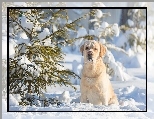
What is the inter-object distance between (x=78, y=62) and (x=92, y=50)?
0.20 meters

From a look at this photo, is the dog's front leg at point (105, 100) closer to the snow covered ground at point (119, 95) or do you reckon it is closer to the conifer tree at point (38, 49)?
the snow covered ground at point (119, 95)

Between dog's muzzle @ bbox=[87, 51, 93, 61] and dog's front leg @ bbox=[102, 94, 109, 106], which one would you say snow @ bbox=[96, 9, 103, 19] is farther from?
dog's front leg @ bbox=[102, 94, 109, 106]

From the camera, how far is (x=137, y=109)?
4.46 m

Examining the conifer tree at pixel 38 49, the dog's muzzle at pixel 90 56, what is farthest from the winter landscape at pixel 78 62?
the dog's muzzle at pixel 90 56

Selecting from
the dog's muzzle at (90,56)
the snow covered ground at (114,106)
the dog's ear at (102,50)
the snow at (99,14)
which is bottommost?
the snow covered ground at (114,106)

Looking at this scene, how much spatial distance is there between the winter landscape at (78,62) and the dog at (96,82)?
0.05 m

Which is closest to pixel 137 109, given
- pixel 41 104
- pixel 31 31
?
pixel 41 104

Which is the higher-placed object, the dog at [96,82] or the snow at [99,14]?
the snow at [99,14]

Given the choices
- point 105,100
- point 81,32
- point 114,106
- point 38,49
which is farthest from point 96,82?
point 38,49

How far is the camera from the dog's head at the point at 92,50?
4.36 m

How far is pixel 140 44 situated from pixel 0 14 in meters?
1.42

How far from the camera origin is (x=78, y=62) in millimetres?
4434

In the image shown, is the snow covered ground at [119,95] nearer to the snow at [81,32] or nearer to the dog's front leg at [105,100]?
the dog's front leg at [105,100]

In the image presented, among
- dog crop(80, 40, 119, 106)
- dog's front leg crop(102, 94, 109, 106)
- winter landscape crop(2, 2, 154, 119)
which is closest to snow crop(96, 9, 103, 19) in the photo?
winter landscape crop(2, 2, 154, 119)
